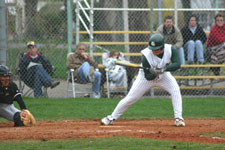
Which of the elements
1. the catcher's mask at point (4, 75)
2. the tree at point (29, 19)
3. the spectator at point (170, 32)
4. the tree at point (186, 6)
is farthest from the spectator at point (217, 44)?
the catcher's mask at point (4, 75)

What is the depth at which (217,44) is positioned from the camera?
13.3 m

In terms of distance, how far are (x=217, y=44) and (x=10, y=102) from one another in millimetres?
6335

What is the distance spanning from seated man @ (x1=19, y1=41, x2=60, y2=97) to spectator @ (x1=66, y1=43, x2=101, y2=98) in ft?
1.88

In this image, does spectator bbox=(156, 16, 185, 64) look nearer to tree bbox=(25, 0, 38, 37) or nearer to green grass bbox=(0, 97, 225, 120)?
green grass bbox=(0, 97, 225, 120)

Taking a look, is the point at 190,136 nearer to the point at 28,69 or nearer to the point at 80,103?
the point at 80,103

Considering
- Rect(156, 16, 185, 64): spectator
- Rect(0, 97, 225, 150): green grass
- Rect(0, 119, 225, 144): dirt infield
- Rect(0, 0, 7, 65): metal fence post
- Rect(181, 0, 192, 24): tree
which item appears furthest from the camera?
Rect(181, 0, 192, 24): tree

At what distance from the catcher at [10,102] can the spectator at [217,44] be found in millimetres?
6181

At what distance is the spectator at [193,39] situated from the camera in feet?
42.8

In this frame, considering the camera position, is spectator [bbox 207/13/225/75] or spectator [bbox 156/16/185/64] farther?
spectator [bbox 207/13/225/75]

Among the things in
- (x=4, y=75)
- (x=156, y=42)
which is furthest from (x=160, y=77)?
(x=4, y=75)

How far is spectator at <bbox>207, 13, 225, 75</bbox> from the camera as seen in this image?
43.2 ft

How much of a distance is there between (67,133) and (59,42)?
602cm

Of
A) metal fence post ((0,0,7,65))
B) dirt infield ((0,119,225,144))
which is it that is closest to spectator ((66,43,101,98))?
metal fence post ((0,0,7,65))

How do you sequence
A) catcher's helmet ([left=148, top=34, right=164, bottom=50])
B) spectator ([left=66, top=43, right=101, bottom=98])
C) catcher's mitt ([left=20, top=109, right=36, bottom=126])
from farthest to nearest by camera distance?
spectator ([left=66, top=43, right=101, bottom=98]), catcher's mitt ([left=20, top=109, right=36, bottom=126]), catcher's helmet ([left=148, top=34, right=164, bottom=50])
